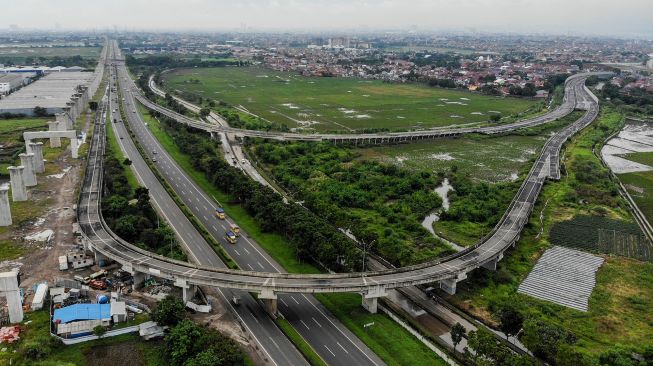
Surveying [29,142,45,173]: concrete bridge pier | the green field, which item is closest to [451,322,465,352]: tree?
[29,142,45,173]: concrete bridge pier

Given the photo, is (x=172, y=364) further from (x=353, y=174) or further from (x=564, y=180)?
(x=564, y=180)

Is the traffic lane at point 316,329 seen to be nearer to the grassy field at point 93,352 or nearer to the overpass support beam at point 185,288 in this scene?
the overpass support beam at point 185,288

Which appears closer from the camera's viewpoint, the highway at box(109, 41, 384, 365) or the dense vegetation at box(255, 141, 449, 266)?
the highway at box(109, 41, 384, 365)

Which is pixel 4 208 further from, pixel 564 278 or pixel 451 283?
pixel 564 278

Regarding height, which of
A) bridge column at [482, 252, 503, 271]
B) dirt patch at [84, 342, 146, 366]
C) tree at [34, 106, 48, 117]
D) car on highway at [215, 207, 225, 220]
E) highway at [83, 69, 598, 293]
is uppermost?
tree at [34, 106, 48, 117]

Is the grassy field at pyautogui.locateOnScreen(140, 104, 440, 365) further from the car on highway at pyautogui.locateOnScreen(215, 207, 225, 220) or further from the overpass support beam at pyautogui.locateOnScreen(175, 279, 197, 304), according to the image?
the overpass support beam at pyautogui.locateOnScreen(175, 279, 197, 304)

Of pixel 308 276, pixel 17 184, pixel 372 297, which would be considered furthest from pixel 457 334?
pixel 17 184
